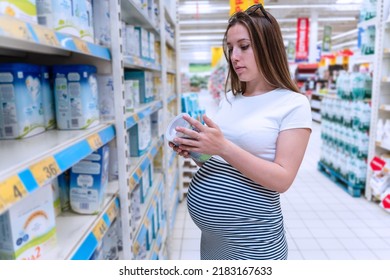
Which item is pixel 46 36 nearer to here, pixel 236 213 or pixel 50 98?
pixel 50 98

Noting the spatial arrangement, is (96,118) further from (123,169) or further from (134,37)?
(134,37)

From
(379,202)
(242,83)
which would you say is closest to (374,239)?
(379,202)

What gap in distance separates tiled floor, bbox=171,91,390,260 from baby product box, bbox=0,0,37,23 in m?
2.50

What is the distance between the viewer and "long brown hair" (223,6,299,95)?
4.14 ft

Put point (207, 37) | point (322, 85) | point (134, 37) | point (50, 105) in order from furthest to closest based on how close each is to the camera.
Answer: point (207, 37)
point (322, 85)
point (134, 37)
point (50, 105)

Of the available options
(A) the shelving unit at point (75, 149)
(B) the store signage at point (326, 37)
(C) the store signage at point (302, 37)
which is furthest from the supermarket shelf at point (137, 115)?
(B) the store signage at point (326, 37)

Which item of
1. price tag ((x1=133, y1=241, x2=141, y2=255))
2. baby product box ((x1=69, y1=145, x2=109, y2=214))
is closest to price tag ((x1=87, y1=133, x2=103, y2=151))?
baby product box ((x1=69, y1=145, x2=109, y2=214))

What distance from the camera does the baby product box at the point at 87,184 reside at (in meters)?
1.34

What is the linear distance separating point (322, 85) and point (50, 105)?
471 inches

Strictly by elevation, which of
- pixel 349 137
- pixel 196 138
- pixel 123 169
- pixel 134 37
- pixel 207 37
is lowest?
pixel 349 137

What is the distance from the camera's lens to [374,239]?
3.28 metres

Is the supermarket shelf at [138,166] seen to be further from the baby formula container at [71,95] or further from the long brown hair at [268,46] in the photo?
the long brown hair at [268,46]
